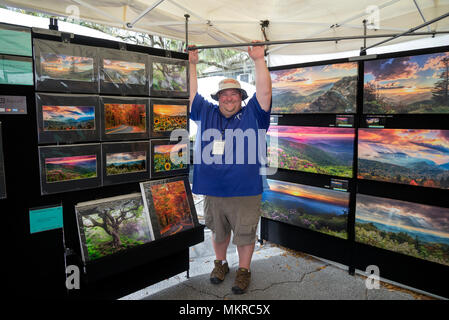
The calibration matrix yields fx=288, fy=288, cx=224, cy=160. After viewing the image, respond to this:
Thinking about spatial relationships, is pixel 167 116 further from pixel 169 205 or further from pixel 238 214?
pixel 238 214

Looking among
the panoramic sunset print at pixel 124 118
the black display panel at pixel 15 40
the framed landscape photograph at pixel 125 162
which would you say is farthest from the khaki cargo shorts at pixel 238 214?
the black display panel at pixel 15 40

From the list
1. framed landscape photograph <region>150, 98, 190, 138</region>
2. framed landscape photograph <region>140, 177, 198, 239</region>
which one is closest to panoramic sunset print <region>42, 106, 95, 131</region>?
framed landscape photograph <region>150, 98, 190, 138</region>

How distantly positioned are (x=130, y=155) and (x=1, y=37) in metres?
1.10

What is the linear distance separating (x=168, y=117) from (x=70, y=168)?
901mm

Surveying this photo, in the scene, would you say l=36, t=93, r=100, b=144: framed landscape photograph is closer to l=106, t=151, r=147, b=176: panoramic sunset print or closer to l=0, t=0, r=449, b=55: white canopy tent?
l=106, t=151, r=147, b=176: panoramic sunset print

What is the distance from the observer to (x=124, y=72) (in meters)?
2.28

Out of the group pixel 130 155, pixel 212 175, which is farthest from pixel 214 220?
pixel 130 155

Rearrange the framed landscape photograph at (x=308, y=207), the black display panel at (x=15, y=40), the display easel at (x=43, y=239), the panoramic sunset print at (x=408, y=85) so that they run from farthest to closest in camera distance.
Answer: the framed landscape photograph at (x=308, y=207)
the panoramic sunset print at (x=408, y=85)
the display easel at (x=43, y=239)
the black display panel at (x=15, y=40)

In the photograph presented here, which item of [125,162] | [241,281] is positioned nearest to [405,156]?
[241,281]

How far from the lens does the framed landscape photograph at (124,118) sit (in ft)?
7.26

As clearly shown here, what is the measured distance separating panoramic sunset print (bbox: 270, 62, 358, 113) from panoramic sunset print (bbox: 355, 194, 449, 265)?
98 cm

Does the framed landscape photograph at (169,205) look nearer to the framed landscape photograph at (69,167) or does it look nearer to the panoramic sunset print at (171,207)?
the panoramic sunset print at (171,207)

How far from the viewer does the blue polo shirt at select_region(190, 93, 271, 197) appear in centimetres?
253

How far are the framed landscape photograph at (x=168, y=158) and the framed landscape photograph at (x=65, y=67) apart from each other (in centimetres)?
68
